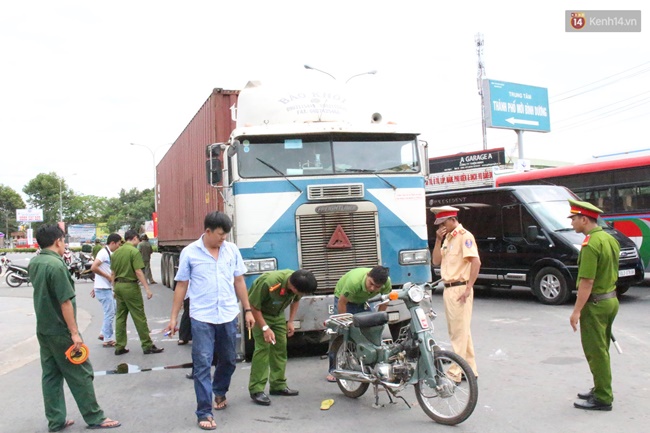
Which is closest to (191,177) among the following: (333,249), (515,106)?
(333,249)

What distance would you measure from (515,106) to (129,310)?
1068 inches

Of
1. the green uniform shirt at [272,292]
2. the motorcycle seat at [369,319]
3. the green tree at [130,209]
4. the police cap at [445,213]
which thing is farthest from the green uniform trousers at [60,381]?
the green tree at [130,209]

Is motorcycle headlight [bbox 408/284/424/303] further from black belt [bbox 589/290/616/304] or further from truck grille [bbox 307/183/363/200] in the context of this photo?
truck grille [bbox 307/183/363/200]

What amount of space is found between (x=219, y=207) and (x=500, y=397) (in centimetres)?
550

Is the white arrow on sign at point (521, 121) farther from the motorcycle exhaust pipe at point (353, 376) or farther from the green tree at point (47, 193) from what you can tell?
the green tree at point (47, 193)

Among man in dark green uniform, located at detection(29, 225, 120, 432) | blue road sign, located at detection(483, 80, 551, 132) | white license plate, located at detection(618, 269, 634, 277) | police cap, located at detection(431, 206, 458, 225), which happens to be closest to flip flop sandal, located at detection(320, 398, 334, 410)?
man in dark green uniform, located at detection(29, 225, 120, 432)

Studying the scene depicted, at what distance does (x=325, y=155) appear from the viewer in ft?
26.0

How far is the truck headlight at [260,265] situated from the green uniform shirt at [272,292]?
60.3 inches

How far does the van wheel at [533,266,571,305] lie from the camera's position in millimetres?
11773

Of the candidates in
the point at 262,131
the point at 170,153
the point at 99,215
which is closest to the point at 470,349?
the point at 262,131

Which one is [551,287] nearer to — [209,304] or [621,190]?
[621,190]

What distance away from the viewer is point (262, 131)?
7.81 meters

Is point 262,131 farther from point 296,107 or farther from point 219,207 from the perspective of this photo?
point 219,207

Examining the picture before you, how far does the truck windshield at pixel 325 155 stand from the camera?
25.5ft
